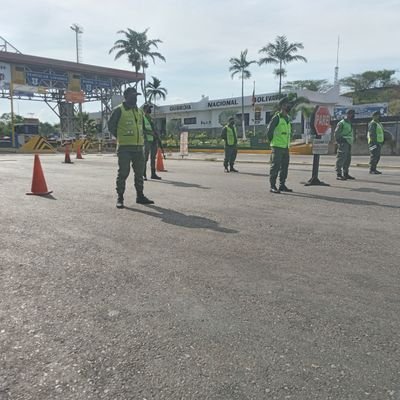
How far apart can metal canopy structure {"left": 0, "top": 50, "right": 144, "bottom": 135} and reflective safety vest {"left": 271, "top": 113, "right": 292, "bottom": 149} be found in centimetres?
4003

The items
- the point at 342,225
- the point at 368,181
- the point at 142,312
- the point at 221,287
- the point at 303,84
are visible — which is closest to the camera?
the point at 142,312

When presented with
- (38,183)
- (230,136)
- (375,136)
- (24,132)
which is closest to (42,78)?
(24,132)

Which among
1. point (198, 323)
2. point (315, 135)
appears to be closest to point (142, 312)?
point (198, 323)

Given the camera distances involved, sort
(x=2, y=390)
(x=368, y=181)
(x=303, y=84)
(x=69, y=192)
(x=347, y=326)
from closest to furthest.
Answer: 1. (x=2, y=390)
2. (x=347, y=326)
3. (x=69, y=192)
4. (x=368, y=181)
5. (x=303, y=84)

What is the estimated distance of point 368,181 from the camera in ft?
33.3

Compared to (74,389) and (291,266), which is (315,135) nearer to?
(291,266)

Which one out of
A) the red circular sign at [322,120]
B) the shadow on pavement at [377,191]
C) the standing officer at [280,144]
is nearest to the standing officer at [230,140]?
the red circular sign at [322,120]

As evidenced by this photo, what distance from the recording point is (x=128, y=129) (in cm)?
680

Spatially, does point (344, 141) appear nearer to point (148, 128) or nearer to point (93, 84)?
point (148, 128)

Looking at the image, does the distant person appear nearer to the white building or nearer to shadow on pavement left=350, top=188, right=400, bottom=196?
shadow on pavement left=350, top=188, right=400, bottom=196

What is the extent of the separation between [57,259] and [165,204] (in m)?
3.13

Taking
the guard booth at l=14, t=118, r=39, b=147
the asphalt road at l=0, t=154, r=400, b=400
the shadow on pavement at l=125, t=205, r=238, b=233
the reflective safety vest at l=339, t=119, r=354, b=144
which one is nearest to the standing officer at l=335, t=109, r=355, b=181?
the reflective safety vest at l=339, t=119, r=354, b=144

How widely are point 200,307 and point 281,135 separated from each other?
6.20 meters

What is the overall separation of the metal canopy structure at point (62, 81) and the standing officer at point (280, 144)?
1575 inches
